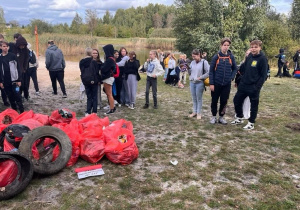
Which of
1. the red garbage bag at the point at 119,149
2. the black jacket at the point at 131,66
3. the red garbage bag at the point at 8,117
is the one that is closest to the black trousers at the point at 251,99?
the black jacket at the point at 131,66

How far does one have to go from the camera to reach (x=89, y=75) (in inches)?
232

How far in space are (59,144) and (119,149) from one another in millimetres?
886

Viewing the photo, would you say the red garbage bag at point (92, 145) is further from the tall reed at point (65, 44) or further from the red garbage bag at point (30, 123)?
the tall reed at point (65, 44)

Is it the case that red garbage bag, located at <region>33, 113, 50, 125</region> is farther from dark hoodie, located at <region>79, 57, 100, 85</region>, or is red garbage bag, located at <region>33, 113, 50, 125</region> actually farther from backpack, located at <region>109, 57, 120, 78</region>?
backpack, located at <region>109, 57, 120, 78</region>

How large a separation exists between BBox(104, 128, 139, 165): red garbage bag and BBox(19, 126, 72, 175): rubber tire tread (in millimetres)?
604

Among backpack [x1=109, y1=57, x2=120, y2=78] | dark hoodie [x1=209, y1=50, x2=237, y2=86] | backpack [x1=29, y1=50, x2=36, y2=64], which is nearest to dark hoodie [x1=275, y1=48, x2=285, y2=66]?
dark hoodie [x1=209, y1=50, x2=237, y2=86]

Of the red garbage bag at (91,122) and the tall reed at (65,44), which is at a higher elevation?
the tall reed at (65,44)

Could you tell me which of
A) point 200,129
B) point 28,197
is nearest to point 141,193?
point 28,197

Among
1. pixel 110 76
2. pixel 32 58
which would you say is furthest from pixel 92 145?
pixel 32 58

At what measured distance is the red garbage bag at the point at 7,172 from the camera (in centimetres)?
306

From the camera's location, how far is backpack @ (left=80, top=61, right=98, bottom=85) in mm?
5887

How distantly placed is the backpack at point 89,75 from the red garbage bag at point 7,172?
3027 millimetres

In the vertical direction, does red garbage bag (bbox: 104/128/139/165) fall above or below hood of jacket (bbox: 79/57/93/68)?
below

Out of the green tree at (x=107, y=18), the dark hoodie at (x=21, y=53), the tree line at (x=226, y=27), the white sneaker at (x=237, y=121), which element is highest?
the green tree at (x=107, y=18)
